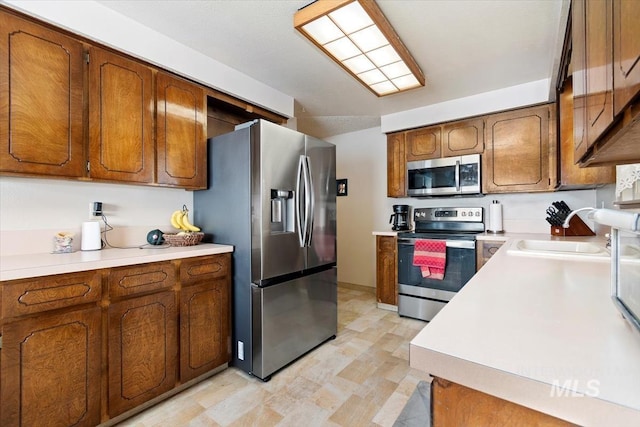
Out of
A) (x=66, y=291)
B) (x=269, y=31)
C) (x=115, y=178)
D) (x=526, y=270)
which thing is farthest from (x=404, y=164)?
(x=66, y=291)

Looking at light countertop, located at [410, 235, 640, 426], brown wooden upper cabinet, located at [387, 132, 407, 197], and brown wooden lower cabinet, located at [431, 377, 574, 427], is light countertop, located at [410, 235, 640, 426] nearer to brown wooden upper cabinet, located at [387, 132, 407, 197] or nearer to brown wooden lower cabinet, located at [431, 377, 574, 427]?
brown wooden lower cabinet, located at [431, 377, 574, 427]

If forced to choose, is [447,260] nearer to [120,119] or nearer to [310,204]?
[310,204]

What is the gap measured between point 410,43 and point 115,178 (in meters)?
2.31

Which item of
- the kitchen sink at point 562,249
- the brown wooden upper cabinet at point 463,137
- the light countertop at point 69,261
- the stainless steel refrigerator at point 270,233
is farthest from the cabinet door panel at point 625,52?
the brown wooden upper cabinet at point 463,137

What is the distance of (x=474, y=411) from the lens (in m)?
0.50

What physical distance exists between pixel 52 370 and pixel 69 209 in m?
1.01

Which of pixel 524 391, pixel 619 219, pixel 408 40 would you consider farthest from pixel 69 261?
pixel 408 40

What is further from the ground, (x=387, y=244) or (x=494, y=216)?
(x=494, y=216)

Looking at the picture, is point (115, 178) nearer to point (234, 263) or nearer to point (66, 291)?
point (66, 291)

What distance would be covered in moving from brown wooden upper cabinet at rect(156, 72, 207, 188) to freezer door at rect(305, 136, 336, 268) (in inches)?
34.6

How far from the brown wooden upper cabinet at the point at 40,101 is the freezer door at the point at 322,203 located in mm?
1523

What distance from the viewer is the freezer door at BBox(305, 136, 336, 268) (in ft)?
7.93

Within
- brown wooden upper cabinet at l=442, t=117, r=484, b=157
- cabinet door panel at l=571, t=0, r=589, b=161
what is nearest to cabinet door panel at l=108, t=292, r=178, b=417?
cabinet door panel at l=571, t=0, r=589, b=161

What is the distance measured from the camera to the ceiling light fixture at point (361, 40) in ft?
5.56
